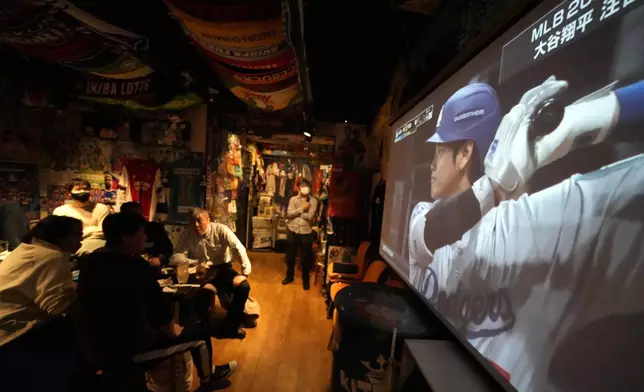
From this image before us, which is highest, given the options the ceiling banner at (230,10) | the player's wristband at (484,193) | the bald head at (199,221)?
the ceiling banner at (230,10)

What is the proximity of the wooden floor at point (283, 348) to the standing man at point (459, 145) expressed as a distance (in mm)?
1415

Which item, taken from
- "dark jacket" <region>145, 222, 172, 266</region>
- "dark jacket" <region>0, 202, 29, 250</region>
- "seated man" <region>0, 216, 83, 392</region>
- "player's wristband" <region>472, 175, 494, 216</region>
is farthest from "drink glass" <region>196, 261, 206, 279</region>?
"player's wristband" <region>472, 175, 494, 216</region>

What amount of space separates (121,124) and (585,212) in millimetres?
4818

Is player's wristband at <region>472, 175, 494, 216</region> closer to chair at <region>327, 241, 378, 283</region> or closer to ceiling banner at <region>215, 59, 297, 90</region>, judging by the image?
ceiling banner at <region>215, 59, 297, 90</region>

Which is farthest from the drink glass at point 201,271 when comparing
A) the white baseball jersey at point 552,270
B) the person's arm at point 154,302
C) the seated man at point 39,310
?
the white baseball jersey at point 552,270

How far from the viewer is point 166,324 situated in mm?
1972

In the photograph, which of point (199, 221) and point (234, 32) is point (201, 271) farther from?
point (234, 32)

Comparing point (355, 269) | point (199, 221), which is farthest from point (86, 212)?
point (355, 269)

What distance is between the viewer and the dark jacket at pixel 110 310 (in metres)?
1.55

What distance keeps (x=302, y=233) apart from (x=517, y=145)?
12.4 feet

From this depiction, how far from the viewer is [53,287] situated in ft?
5.74

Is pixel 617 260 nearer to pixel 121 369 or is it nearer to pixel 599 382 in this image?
pixel 599 382

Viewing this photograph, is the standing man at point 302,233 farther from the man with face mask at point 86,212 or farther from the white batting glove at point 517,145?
the white batting glove at point 517,145

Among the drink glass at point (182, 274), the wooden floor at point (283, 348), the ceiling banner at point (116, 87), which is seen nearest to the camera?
the wooden floor at point (283, 348)
